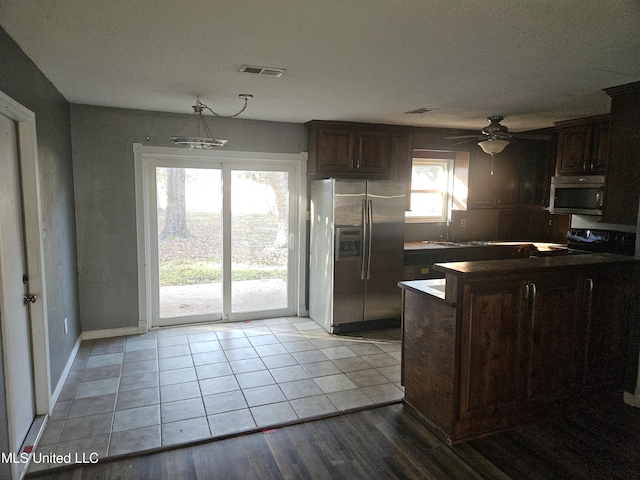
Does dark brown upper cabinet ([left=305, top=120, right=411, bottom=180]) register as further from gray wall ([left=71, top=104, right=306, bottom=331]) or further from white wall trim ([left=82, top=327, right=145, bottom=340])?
white wall trim ([left=82, top=327, right=145, bottom=340])

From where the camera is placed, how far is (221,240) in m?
4.96

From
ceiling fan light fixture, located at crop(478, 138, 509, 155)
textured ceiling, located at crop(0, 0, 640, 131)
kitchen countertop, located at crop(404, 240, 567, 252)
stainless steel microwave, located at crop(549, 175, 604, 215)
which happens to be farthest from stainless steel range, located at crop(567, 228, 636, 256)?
ceiling fan light fixture, located at crop(478, 138, 509, 155)

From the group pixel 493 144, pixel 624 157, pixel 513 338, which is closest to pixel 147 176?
pixel 493 144

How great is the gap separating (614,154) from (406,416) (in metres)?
2.62

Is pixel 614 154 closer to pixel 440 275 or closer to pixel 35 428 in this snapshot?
pixel 440 275

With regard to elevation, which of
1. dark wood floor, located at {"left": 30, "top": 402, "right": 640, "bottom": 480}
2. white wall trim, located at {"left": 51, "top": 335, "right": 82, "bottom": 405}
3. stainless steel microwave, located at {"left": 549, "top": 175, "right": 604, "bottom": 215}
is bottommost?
dark wood floor, located at {"left": 30, "top": 402, "right": 640, "bottom": 480}

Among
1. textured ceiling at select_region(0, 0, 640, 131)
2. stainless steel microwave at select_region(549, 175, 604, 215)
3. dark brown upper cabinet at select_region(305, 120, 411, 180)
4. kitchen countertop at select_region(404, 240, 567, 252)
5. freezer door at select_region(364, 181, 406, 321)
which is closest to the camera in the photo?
textured ceiling at select_region(0, 0, 640, 131)

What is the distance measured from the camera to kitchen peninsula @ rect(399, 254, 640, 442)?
8.46ft

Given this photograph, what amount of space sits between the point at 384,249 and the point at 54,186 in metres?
3.27

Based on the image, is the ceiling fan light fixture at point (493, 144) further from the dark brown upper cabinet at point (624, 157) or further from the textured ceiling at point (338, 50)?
the dark brown upper cabinet at point (624, 157)

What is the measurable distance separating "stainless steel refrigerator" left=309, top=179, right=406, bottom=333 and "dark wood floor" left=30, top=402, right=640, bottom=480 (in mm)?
1931

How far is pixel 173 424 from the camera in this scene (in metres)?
2.82

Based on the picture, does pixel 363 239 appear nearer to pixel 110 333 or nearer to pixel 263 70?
pixel 263 70

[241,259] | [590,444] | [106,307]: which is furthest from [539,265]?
[106,307]
